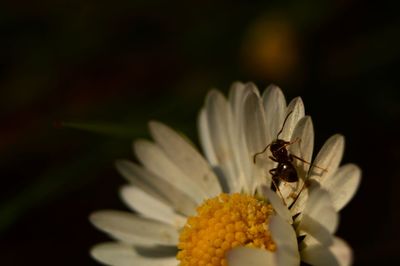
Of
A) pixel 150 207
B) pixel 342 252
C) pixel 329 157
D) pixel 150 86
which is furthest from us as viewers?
pixel 150 86

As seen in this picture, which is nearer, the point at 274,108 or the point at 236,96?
the point at 274,108

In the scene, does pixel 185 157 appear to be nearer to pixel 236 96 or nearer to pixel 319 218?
pixel 236 96

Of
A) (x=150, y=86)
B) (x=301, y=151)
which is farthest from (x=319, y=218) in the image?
(x=150, y=86)

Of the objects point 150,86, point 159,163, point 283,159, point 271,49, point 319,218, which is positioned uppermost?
point 150,86

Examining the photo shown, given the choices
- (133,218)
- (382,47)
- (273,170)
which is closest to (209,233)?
(273,170)

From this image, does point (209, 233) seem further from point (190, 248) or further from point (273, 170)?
point (273, 170)

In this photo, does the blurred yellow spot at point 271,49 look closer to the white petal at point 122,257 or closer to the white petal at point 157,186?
the white petal at point 157,186

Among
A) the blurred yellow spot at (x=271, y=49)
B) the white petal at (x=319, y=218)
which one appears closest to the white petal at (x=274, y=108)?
the white petal at (x=319, y=218)

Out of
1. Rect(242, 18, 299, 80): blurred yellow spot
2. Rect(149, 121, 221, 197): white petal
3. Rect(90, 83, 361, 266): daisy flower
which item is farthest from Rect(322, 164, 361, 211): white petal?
Rect(242, 18, 299, 80): blurred yellow spot
